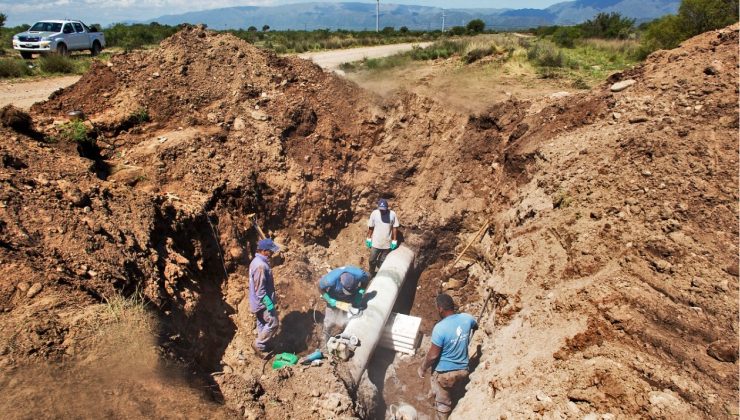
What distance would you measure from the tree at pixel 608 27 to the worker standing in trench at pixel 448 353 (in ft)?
107

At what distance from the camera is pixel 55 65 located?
48.3ft

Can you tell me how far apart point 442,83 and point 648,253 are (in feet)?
24.8

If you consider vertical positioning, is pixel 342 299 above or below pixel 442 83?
below

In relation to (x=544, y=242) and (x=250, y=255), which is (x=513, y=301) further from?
(x=250, y=255)

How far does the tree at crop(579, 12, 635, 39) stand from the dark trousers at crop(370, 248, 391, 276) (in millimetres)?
30567

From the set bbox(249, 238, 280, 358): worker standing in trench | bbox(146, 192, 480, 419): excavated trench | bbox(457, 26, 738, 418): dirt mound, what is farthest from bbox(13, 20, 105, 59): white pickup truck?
bbox(457, 26, 738, 418): dirt mound

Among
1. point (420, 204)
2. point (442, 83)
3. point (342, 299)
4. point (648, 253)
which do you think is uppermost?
point (442, 83)

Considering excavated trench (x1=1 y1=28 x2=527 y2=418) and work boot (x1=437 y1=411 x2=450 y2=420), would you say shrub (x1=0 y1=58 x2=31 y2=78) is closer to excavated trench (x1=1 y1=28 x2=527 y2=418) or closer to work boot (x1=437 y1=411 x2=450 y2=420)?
excavated trench (x1=1 y1=28 x2=527 y2=418)

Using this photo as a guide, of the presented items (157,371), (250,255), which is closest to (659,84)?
(250,255)

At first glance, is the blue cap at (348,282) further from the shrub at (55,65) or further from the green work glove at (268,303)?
the shrub at (55,65)

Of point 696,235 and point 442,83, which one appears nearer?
point 696,235

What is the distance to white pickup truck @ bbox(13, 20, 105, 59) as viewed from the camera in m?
Answer: 17.1

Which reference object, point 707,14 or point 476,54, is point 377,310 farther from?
point 707,14

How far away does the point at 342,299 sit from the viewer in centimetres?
679
